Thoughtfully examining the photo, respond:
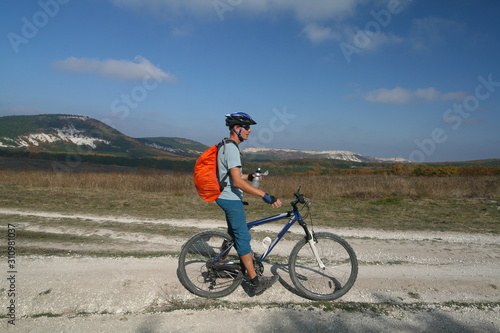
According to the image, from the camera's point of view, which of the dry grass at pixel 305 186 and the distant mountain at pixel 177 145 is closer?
the dry grass at pixel 305 186

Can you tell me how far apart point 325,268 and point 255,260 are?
1.06 m

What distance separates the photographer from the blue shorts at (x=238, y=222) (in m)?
4.04

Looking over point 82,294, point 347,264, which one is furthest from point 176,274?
point 347,264

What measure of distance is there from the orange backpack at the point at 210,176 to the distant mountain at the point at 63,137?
9364 centimetres

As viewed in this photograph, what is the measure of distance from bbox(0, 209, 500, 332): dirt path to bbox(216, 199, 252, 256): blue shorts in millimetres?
766

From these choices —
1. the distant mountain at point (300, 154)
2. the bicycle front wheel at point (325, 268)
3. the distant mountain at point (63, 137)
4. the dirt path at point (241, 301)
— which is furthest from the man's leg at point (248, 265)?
the distant mountain at point (300, 154)

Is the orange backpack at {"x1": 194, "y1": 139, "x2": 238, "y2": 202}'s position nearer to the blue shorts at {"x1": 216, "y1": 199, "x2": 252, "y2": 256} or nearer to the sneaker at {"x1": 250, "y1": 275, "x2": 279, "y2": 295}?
the blue shorts at {"x1": 216, "y1": 199, "x2": 252, "y2": 256}

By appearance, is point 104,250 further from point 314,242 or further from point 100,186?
point 100,186

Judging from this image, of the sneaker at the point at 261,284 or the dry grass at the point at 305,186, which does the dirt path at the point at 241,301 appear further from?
the dry grass at the point at 305,186

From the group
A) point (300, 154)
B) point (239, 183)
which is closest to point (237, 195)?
point (239, 183)

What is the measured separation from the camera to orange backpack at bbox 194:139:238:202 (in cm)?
396

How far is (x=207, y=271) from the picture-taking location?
178 inches

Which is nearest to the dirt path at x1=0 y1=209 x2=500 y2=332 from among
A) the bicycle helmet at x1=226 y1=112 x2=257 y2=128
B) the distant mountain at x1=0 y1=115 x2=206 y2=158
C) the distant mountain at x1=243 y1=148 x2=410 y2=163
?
the bicycle helmet at x1=226 y1=112 x2=257 y2=128

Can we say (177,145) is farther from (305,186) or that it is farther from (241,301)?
(241,301)
